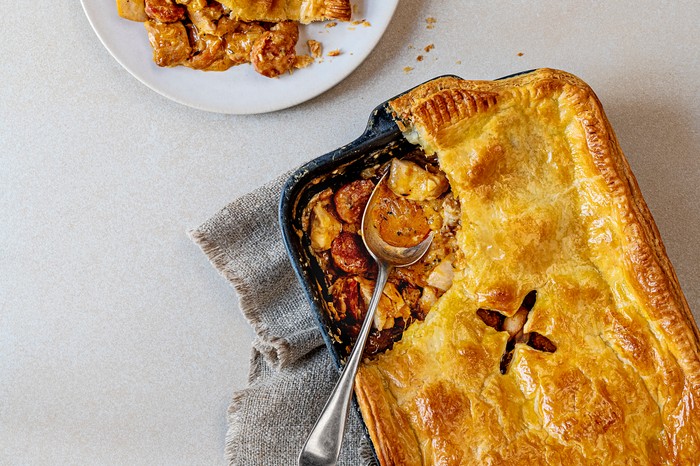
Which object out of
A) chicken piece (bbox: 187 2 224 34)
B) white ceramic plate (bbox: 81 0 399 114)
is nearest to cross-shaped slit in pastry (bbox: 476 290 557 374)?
white ceramic plate (bbox: 81 0 399 114)

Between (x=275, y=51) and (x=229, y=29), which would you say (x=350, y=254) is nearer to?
(x=275, y=51)

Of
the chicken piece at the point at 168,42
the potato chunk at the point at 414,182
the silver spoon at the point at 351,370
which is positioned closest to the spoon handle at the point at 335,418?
the silver spoon at the point at 351,370

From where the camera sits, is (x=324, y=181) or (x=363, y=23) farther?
(x=363, y=23)

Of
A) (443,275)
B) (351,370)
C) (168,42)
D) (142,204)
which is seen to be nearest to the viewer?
(351,370)

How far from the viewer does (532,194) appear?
73.4 inches

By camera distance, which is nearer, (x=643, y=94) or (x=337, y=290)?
(x=337, y=290)

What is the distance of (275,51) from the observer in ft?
7.18

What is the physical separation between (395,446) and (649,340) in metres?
0.76

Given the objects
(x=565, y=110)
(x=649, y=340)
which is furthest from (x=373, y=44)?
(x=649, y=340)

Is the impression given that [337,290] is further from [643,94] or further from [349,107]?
[643,94]

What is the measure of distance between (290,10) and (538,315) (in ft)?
4.19

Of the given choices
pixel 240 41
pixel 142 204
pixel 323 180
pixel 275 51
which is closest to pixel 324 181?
pixel 323 180

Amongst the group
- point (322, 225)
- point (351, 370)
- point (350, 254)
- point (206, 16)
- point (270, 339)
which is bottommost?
point (270, 339)

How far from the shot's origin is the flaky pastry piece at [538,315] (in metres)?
1.77
